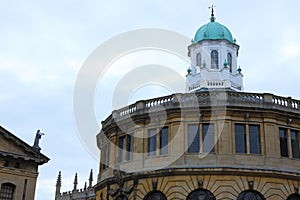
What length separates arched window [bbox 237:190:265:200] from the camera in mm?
35250

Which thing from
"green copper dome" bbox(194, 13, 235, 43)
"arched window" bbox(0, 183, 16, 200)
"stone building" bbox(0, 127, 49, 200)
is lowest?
"arched window" bbox(0, 183, 16, 200)

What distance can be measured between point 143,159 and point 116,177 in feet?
9.97

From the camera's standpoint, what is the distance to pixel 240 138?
3712 cm

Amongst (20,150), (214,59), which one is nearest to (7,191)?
(20,150)

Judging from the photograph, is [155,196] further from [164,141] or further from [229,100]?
[229,100]

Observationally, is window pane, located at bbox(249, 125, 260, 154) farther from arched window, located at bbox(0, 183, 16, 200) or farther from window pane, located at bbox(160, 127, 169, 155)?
arched window, located at bbox(0, 183, 16, 200)

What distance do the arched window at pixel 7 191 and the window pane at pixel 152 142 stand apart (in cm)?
1576

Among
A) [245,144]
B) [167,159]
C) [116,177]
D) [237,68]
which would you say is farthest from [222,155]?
[237,68]

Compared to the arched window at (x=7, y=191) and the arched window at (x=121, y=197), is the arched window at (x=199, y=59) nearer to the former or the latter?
the arched window at (x=121, y=197)

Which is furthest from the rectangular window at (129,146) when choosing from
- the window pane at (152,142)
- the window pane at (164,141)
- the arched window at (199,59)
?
the arched window at (199,59)

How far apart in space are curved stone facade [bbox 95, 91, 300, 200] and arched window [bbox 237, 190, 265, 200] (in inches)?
3.1

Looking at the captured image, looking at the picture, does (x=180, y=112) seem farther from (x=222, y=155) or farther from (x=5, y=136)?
(x=5, y=136)

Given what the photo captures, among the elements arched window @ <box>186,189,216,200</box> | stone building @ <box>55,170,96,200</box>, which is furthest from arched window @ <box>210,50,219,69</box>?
stone building @ <box>55,170,96,200</box>

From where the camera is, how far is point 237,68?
216 feet
